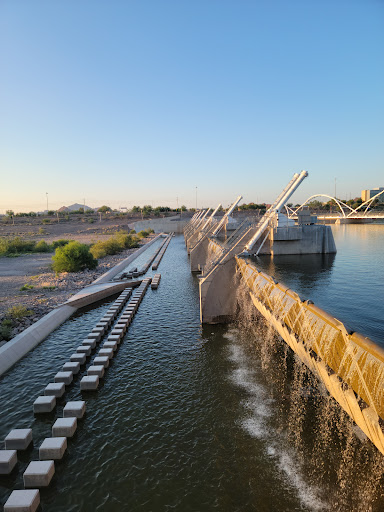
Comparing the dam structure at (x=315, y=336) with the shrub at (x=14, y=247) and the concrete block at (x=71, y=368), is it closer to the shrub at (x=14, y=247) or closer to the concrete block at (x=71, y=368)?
the concrete block at (x=71, y=368)

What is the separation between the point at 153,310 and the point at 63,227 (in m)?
110

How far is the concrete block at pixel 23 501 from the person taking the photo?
7.28 meters

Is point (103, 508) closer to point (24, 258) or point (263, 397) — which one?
point (263, 397)

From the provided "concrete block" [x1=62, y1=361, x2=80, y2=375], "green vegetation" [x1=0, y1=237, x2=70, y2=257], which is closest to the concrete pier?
"concrete block" [x1=62, y1=361, x2=80, y2=375]

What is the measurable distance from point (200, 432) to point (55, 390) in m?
6.12

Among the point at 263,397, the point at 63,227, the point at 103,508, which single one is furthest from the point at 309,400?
the point at 63,227

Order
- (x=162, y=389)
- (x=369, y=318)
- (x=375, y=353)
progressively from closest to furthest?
(x=375, y=353)
(x=162, y=389)
(x=369, y=318)

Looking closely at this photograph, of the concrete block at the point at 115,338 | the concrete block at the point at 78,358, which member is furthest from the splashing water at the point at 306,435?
the concrete block at the point at 78,358

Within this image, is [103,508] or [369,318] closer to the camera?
[103,508]

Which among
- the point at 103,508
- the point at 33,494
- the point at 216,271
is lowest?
the point at 103,508

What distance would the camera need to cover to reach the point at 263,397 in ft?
39.2

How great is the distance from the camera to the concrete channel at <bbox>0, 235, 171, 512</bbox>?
8188 mm

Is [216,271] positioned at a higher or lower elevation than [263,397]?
higher

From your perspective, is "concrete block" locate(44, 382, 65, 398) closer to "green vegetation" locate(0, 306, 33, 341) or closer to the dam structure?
"green vegetation" locate(0, 306, 33, 341)
